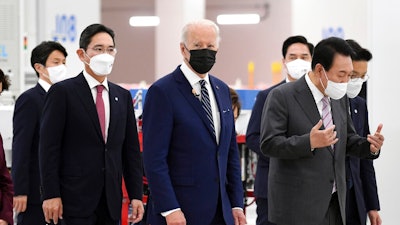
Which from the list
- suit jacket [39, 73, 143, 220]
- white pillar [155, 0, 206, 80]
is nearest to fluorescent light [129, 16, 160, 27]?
white pillar [155, 0, 206, 80]

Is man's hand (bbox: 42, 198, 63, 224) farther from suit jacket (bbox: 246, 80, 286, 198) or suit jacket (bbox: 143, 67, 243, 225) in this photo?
suit jacket (bbox: 246, 80, 286, 198)

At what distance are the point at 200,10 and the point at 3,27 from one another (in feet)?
20.1

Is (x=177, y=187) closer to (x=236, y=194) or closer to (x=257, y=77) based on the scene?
(x=236, y=194)

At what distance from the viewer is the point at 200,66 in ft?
11.4

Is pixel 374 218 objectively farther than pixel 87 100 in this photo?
Yes

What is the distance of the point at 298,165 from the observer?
3.52 m

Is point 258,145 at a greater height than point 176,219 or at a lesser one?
greater

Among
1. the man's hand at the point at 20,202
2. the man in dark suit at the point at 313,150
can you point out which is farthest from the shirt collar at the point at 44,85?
the man in dark suit at the point at 313,150

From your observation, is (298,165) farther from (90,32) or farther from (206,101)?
(90,32)

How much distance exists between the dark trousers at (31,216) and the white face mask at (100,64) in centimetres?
117

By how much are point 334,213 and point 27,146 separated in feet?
6.03

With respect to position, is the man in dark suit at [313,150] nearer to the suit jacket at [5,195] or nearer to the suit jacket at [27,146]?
the suit jacket at [5,195]

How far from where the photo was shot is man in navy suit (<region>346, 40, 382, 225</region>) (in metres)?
4.14

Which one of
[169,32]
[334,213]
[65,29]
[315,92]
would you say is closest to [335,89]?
[315,92]
